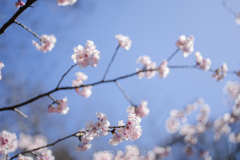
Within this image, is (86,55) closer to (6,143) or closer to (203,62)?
(6,143)

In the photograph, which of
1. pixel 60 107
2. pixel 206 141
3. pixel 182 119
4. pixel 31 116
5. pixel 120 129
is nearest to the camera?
pixel 120 129

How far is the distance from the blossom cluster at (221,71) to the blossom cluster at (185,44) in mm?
938

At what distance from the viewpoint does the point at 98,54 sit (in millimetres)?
2248

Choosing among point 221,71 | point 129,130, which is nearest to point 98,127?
point 129,130

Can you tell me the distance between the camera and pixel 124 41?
3.17m

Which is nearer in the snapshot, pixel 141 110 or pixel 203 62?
pixel 141 110

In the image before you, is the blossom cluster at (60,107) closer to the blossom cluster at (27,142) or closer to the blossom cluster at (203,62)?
the blossom cluster at (203,62)

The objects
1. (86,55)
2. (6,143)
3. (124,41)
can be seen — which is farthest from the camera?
(124,41)

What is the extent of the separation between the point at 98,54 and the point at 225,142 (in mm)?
11045

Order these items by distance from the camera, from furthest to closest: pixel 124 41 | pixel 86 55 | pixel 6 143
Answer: pixel 124 41
pixel 6 143
pixel 86 55

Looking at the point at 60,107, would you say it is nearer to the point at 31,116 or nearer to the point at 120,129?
the point at 120,129

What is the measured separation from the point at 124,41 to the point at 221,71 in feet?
8.16

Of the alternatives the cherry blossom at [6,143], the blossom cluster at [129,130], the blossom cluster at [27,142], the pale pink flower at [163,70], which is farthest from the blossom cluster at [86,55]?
the blossom cluster at [27,142]

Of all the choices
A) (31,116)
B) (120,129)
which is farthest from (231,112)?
(31,116)
